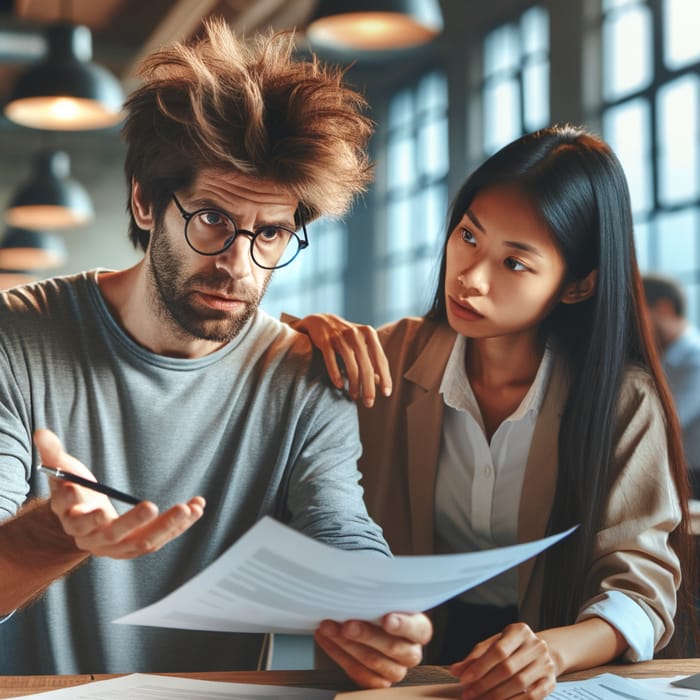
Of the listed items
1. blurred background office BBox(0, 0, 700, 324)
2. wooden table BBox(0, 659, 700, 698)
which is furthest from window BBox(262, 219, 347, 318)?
wooden table BBox(0, 659, 700, 698)

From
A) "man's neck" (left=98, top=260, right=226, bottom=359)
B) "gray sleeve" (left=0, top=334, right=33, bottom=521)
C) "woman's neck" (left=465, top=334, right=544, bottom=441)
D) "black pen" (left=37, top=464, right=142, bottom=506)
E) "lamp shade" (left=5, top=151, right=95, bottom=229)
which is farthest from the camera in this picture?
"lamp shade" (left=5, top=151, right=95, bottom=229)

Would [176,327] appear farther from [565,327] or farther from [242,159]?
[565,327]

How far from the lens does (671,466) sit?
1.51m

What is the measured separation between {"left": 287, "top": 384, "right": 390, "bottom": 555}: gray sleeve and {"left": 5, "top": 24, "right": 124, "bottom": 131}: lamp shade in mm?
2868

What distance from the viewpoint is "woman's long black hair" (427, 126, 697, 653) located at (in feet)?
4.90

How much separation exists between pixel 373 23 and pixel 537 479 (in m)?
2.74

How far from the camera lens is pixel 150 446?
5.07ft

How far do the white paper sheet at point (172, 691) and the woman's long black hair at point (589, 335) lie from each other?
0.49 m

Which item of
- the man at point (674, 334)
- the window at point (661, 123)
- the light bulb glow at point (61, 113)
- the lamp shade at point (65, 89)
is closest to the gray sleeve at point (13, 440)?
the lamp shade at point (65, 89)

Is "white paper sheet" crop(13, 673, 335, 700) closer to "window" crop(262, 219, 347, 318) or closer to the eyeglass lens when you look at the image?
the eyeglass lens

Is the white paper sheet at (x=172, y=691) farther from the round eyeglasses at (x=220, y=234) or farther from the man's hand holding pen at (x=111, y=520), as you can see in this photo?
the round eyeglasses at (x=220, y=234)

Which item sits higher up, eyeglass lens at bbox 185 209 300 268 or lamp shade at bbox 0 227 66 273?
lamp shade at bbox 0 227 66 273

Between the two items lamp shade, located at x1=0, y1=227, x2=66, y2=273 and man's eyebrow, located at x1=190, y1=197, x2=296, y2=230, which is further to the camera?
lamp shade, located at x1=0, y1=227, x2=66, y2=273

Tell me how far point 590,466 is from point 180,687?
2.23ft
